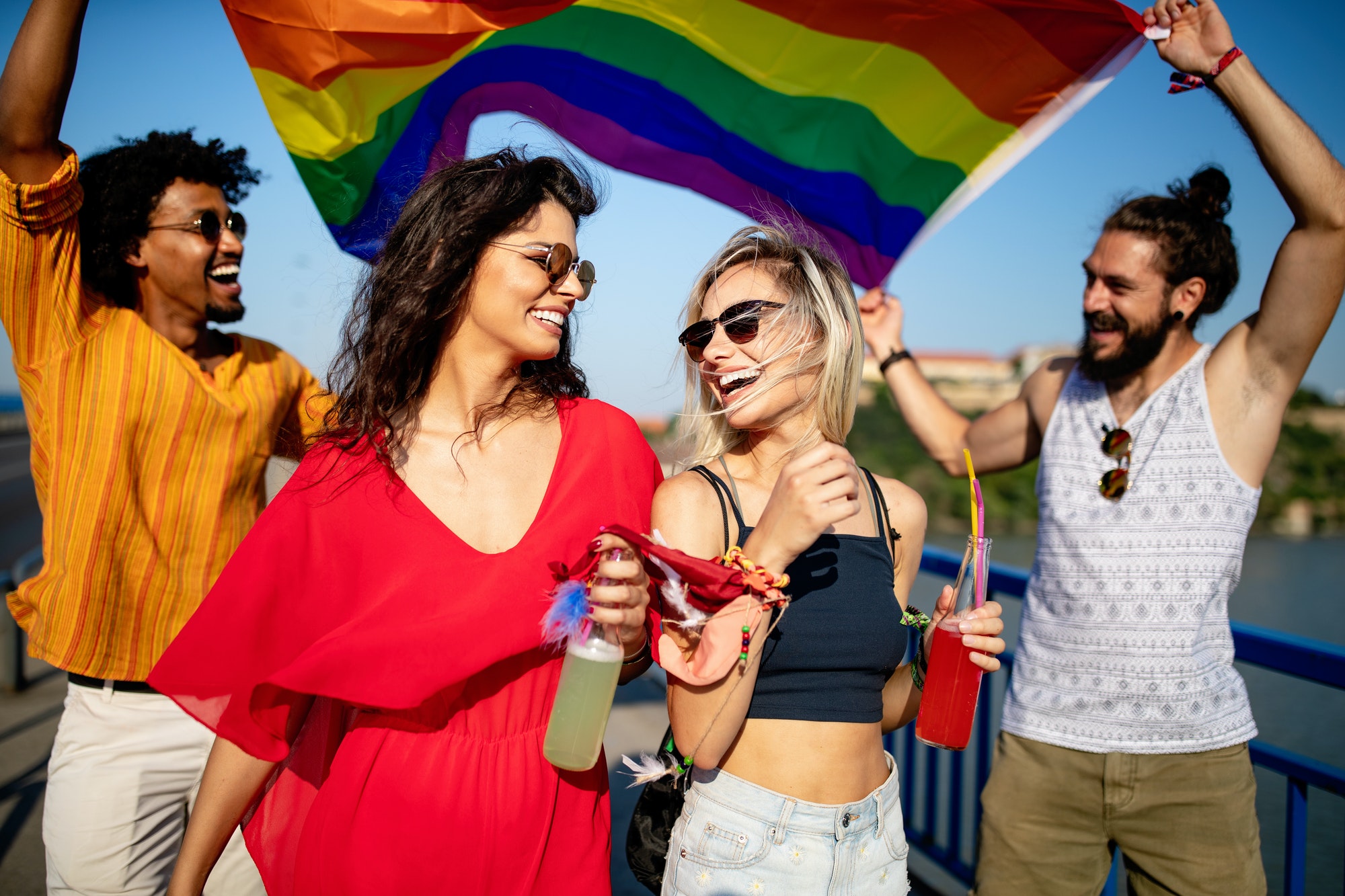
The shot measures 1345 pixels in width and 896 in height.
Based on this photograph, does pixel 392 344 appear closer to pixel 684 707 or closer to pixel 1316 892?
pixel 684 707

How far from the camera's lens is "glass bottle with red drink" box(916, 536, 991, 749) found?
5.55ft

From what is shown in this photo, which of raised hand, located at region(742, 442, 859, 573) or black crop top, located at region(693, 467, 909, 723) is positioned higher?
raised hand, located at region(742, 442, 859, 573)

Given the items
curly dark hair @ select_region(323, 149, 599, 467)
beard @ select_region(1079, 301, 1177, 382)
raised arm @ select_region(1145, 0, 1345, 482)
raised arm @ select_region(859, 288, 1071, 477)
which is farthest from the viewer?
raised arm @ select_region(859, 288, 1071, 477)

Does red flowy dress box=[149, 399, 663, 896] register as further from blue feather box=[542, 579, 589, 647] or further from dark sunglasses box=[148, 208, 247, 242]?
dark sunglasses box=[148, 208, 247, 242]

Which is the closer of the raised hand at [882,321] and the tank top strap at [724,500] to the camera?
the tank top strap at [724,500]

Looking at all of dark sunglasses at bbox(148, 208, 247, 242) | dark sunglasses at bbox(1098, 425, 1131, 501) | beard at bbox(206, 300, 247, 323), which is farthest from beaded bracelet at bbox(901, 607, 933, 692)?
dark sunglasses at bbox(148, 208, 247, 242)

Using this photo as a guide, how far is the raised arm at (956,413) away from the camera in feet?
9.41

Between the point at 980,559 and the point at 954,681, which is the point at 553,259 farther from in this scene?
the point at 954,681

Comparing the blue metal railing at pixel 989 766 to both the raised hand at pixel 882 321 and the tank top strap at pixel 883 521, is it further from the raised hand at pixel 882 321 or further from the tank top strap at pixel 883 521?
the raised hand at pixel 882 321

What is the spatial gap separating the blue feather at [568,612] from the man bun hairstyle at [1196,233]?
2.21m

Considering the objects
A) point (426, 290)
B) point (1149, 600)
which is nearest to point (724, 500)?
point (426, 290)

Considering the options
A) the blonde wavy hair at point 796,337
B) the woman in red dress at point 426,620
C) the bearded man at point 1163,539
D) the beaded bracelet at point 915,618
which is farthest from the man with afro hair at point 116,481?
the bearded man at point 1163,539

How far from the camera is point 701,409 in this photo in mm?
2066

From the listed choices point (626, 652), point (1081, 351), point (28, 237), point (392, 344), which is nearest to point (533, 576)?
point (626, 652)
